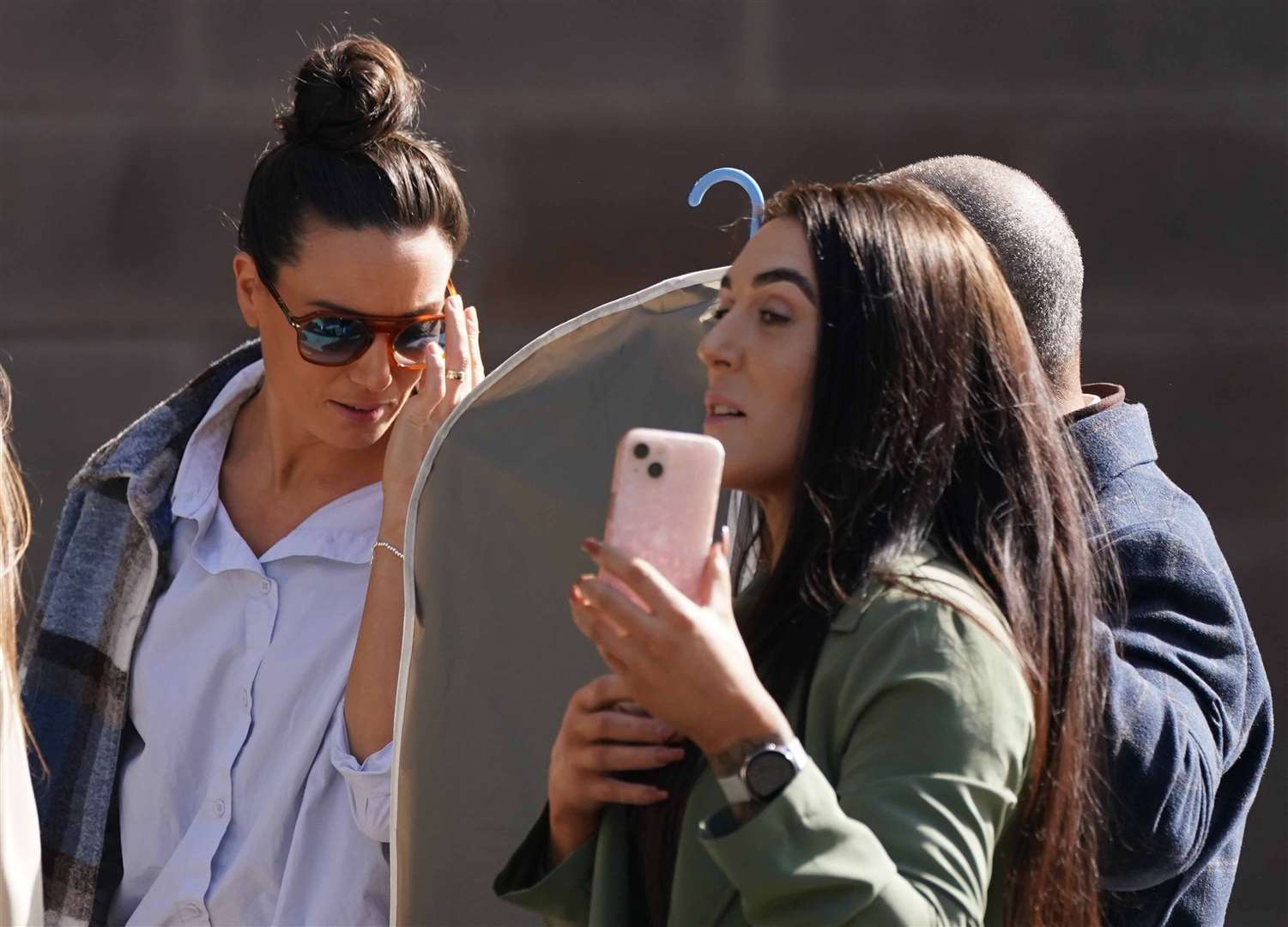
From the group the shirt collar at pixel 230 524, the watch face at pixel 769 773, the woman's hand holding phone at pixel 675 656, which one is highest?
the shirt collar at pixel 230 524

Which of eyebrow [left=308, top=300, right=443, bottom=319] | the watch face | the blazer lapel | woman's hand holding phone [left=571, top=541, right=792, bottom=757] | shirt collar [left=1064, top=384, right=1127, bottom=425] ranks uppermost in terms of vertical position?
eyebrow [left=308, top=300, right=443, bottom=319]

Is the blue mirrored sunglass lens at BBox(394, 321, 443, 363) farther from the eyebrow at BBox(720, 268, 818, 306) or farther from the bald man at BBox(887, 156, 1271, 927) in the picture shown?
the eyebrow at BBox(720, 268, 818, 306)

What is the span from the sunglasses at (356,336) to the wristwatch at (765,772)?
3.91 feet

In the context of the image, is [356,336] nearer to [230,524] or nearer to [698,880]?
[230,524]

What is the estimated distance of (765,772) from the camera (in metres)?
1.34

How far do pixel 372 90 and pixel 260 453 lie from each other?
571 millimetres

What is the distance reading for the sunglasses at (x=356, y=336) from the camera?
95.3 inches

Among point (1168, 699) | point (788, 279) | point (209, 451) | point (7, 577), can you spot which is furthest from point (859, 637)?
point (209, 451)

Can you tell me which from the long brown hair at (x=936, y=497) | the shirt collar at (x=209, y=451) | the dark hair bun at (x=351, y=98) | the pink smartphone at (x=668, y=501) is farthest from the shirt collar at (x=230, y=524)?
the pink smartphone at (x=668, y=501)

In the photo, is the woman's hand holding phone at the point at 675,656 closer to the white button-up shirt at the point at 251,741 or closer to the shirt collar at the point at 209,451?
the white button-up shirt at the point at 251,741

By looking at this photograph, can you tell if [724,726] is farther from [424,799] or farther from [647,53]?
[647,53]

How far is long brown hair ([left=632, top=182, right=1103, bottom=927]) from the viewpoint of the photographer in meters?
1.53

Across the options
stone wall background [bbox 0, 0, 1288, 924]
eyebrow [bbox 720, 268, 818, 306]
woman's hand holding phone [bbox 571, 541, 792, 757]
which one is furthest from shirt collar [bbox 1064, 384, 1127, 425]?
stone wall background [bbox 0, 0, 1288, 924]

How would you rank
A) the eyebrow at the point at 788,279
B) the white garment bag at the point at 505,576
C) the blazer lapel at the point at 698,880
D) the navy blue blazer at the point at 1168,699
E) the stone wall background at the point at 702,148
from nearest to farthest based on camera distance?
the blazer lapel at the point at 698,880, the eyebrow at the point at 788,279, the navy blue blazer at the point at 1168,699, the white garment bag at the point at 505,576, the stone wall background at the point at 702,148
